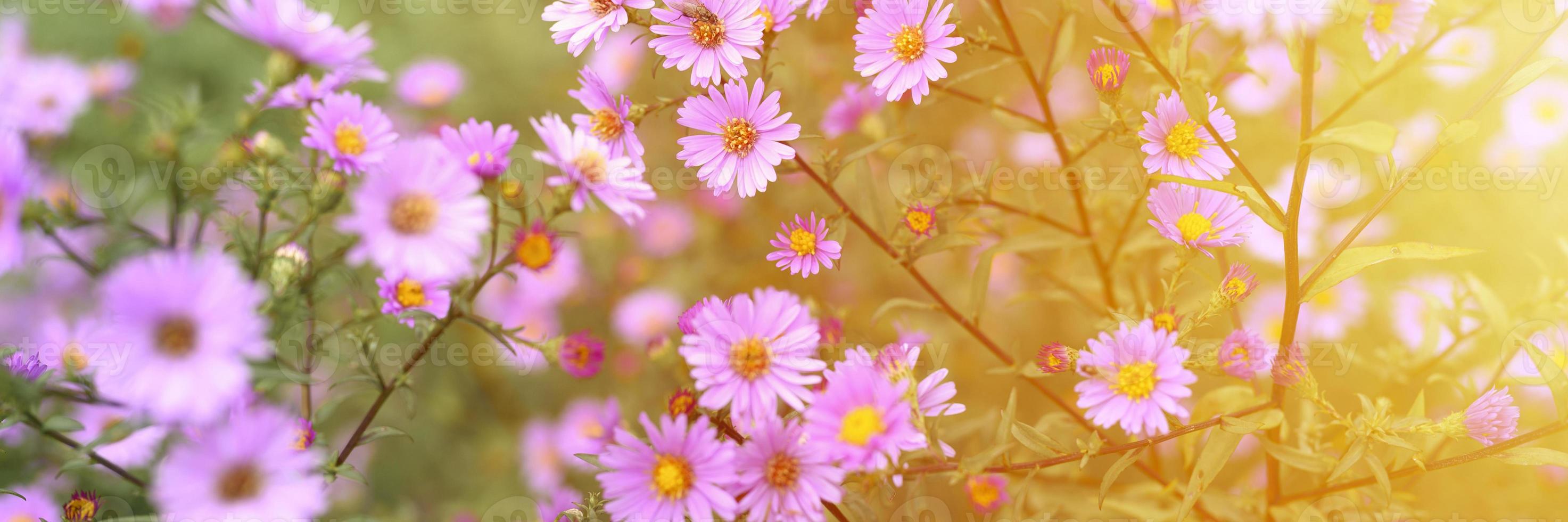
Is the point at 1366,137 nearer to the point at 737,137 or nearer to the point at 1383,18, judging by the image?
the point at 1383,18

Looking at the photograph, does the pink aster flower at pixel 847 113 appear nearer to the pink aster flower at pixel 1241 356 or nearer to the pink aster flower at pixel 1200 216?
the pink aster flower at pixel 1200 216

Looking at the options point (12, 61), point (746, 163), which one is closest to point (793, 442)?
point (746, 163)

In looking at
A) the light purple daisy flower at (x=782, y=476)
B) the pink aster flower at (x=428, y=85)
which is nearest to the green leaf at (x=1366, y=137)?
the light purple daisy flower at (x=782, y=476)

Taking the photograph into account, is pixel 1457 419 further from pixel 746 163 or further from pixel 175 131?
pixel 175 131

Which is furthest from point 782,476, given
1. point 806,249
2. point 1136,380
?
point 1136,380

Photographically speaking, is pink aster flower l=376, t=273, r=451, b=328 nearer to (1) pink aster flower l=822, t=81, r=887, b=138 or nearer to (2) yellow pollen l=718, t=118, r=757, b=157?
(2) yellow pollen l=718, t=118, r=757, b=157

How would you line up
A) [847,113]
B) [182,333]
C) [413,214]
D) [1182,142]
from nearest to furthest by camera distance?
[182,333] < [413,214] < [1182,142] < [847,113]
